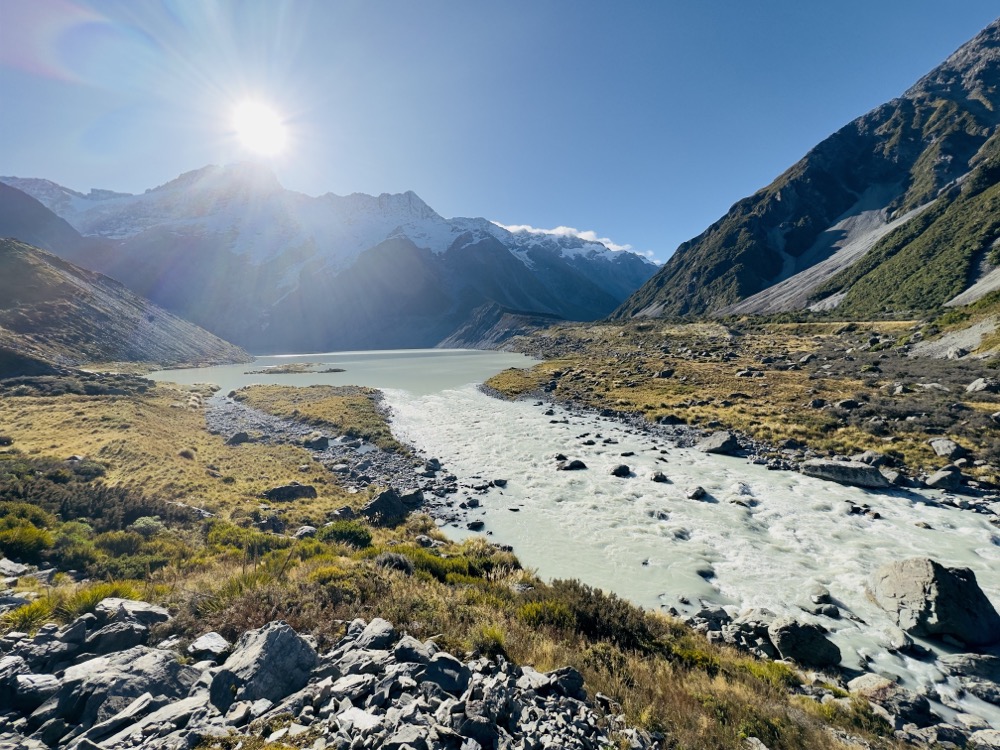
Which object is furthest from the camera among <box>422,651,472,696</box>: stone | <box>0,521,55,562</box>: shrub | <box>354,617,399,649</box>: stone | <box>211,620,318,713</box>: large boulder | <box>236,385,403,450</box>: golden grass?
<box>236,385,403,450</box>: golden grass

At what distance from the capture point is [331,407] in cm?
5066

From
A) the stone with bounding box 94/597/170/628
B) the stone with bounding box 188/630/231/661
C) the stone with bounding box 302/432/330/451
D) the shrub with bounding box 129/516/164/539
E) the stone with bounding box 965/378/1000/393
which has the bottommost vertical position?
the stone with bounding box 302/432/330/451

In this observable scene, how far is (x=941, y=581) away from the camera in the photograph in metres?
11.3

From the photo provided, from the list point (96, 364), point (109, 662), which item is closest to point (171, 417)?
point (109, 662)

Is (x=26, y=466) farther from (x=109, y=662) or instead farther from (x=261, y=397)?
(x=261, y=397)

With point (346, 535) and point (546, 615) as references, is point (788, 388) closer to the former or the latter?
point (546, 615)

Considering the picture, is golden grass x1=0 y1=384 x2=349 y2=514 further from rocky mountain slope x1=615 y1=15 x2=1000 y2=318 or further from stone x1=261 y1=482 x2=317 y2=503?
rocky mountain slope x1=615 y1=15 x2=1000 y2=318

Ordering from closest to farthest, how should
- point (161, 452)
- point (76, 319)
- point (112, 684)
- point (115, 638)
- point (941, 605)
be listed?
point (112, 684) < point (115, 638) < point (941, 605) < point (161, 452) < point (76, 319)

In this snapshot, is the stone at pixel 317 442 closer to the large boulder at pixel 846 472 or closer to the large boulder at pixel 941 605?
the large boulder at pixel 846 472

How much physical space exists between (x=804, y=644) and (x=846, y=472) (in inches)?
603

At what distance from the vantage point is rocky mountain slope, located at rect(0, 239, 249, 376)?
91.1m

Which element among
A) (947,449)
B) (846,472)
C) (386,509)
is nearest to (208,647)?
(386,509)

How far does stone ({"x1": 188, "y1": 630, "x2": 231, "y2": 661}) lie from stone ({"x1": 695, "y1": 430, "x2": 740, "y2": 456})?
27.4 m

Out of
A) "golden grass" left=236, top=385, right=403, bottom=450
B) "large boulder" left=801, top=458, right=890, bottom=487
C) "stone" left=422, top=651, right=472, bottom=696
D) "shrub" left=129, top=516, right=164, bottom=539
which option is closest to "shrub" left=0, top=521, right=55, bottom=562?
"shrub" left=129, top=516, right=164, bottom=539
